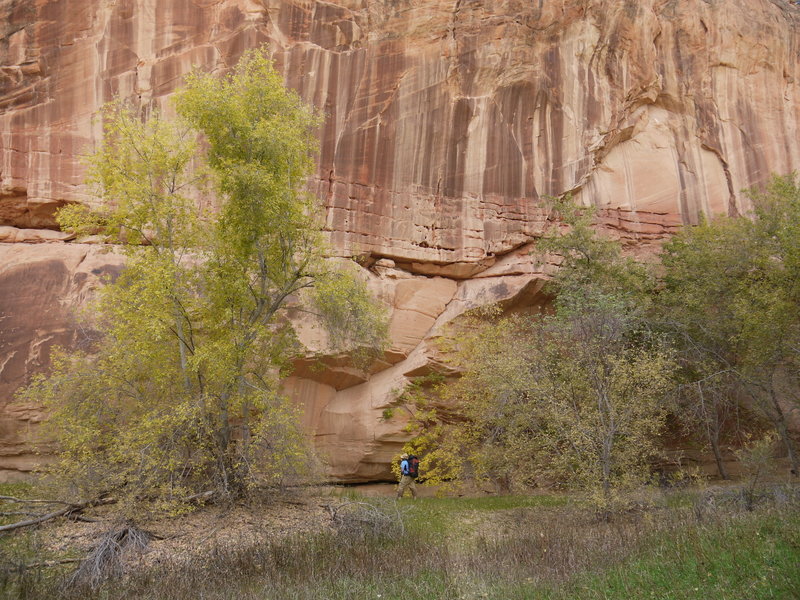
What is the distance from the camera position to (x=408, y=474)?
16453mm

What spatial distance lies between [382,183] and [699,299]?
32.9ft

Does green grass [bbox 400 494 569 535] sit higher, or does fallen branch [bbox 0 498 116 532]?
fallen branch [bbox 0 498 116 532]

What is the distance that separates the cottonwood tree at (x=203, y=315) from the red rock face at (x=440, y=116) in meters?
5.10

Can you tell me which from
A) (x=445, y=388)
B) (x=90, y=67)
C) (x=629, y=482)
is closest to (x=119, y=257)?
(x=90, y=67)

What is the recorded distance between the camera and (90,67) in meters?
19.5

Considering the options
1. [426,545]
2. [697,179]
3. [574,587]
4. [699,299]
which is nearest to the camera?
[574,587]

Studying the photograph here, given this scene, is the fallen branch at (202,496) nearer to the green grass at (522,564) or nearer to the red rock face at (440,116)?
the green grass at (522,564)

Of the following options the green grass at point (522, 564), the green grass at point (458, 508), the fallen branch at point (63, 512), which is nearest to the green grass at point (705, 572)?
the green grass at point (522, 564)

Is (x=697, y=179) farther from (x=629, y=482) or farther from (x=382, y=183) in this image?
(x=629, y=482)

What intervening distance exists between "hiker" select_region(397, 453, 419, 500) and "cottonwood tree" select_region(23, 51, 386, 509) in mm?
3781

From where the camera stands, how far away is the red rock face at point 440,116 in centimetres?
1895

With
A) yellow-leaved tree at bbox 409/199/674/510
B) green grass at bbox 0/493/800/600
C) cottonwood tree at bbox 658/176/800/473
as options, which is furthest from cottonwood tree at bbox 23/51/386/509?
cottonwood tree at bbox 658/176/800/473

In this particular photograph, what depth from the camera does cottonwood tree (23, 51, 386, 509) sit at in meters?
11.8

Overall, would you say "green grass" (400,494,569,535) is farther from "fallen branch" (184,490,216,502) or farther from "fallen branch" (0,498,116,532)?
"fallen branch" (0,498,116,532)
